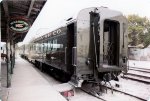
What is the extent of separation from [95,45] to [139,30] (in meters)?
34.7

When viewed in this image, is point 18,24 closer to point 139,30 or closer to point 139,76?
point 139,76

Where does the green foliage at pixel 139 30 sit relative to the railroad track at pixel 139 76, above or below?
above

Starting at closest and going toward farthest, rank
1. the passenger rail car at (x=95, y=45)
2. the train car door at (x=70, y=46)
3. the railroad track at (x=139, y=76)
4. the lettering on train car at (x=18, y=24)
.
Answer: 1. the passenger rail car at (x=95, y=45)
2. the train car door at (x=70, y=46)
3. the lettering on train car at (x=18, y=24)
4. the railroad track at (x=139, y=76)

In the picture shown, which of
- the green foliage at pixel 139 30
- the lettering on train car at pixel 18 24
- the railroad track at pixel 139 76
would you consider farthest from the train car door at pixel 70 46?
the green foliage at pixel 139 30

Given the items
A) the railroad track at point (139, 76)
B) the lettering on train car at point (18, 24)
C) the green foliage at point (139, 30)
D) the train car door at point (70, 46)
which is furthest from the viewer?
the green foliage at point (139, 30)

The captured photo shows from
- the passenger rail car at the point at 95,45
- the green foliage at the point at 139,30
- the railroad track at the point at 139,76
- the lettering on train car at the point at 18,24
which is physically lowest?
the railroad track at the point at 139,76

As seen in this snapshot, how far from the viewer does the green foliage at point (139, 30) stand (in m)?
40.4

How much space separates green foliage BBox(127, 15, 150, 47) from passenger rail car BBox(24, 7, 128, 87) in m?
33.5

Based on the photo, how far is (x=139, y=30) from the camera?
40406mm

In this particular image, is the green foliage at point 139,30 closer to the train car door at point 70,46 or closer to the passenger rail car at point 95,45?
the passenger rail car at point 95,45

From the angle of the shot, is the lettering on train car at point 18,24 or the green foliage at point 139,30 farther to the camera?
the green foliage at point 139,30

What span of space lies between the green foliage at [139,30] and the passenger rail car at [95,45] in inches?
1318

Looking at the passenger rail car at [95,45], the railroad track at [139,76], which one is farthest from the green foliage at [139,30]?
the passenger rail car at [95,45]

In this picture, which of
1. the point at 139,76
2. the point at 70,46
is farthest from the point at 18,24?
the point at 139,76
